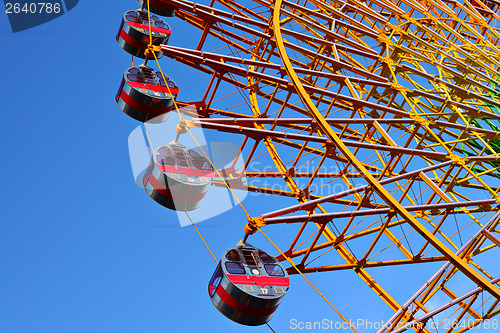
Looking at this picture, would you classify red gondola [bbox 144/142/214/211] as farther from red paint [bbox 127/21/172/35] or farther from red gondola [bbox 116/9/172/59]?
red paint [bbox 127/21/172/35]

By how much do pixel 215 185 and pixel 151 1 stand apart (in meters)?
9.68

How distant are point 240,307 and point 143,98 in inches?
390

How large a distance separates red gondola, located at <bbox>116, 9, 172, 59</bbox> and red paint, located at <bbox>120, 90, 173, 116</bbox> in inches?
146

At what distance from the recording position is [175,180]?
20.7m

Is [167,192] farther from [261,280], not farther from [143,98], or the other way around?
[261,280]

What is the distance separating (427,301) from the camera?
63.5ft

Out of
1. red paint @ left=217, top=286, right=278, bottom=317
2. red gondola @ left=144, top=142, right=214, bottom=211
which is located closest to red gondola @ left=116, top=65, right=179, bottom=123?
red gondola @ left=144, top=142, right=214, bottom=211

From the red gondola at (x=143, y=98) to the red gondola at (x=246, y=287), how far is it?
26.5 feet

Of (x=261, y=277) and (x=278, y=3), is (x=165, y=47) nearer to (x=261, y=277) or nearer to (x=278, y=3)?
(x=278, y=3)

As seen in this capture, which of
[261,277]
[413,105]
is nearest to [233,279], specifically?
[261,277]

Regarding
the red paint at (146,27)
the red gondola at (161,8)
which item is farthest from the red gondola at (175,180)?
the red gondola at (161,8)

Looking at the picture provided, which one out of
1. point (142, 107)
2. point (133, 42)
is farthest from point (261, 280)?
point (133, 42)

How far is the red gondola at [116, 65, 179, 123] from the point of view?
23531 mm

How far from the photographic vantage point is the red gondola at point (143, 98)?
23.5 m
